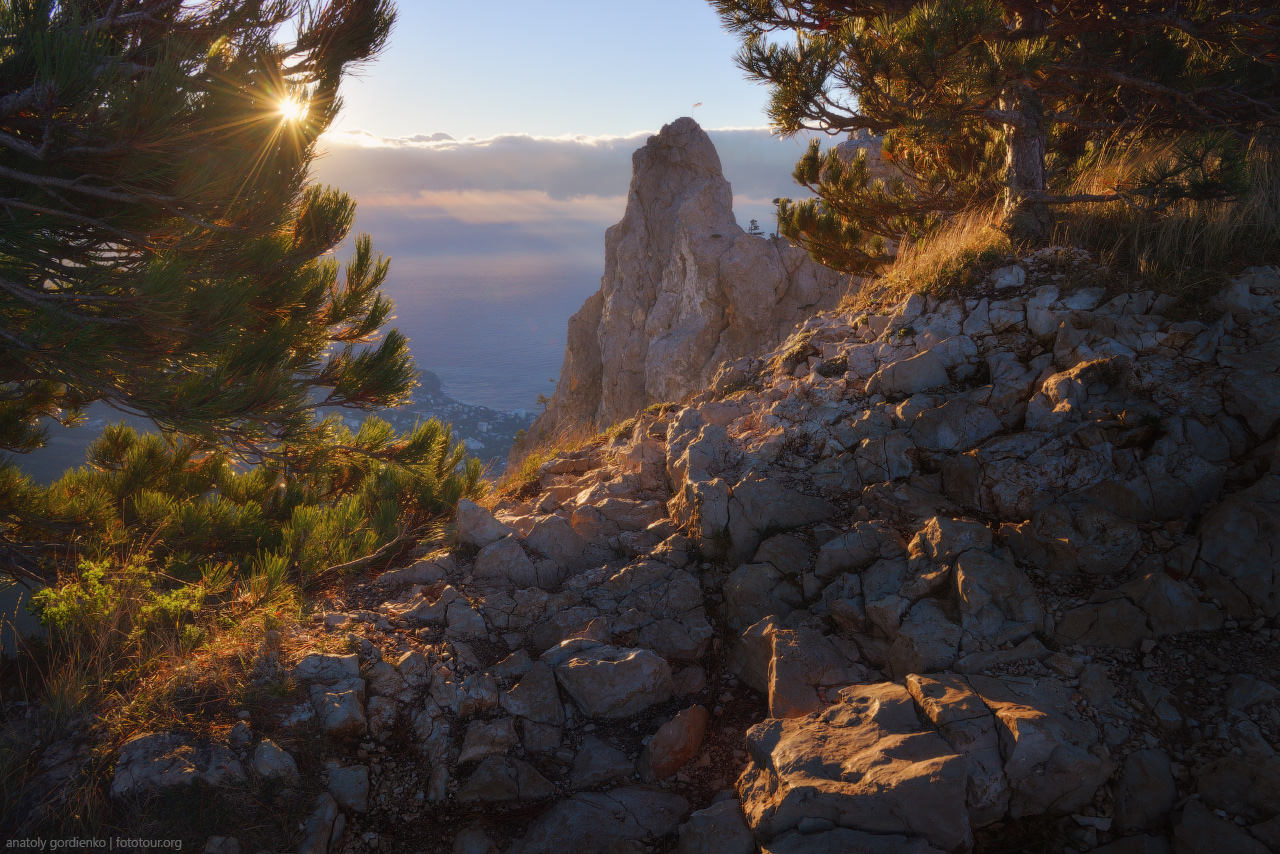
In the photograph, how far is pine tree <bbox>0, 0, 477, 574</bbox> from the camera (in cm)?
398

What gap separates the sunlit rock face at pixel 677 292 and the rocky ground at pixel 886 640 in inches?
513

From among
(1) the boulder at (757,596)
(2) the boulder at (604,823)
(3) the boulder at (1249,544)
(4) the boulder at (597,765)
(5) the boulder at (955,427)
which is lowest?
(2) the boulder at (604,823)

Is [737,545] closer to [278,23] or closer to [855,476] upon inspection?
[855,476]

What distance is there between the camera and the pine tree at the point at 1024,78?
4.51 m

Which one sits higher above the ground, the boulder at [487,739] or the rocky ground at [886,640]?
the rocky ground at [886,640]

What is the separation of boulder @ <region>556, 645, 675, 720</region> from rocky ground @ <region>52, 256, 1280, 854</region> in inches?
0.4

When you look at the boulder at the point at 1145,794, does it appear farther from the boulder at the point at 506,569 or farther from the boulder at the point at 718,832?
the boulder at the point at 506,569

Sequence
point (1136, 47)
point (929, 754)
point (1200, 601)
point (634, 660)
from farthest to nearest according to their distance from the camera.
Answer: point (1136, 47) < point (634, 660) < point (1200, 601) < point (929, 754)

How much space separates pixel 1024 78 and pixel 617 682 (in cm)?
527

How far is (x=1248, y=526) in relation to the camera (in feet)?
9.25

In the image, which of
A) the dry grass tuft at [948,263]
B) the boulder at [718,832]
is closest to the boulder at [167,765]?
the boulder at [718,832]

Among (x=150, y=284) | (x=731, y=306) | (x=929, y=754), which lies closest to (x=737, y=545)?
(x=929, y=754)

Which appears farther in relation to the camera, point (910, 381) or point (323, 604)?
point (910, 381)

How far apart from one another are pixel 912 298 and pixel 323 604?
4764 mm
